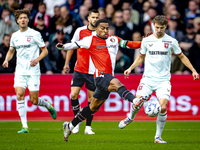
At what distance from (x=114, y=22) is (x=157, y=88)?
19.5 feet

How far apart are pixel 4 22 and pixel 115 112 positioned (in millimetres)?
4759

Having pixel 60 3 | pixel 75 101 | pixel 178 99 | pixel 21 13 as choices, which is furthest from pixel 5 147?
pixel 60 3

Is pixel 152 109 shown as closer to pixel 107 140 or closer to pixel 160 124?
pixel 160 124

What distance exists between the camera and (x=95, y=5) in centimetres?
1343

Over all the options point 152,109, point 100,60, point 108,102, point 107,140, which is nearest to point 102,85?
point 100,60

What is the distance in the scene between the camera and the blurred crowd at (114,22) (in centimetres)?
1214

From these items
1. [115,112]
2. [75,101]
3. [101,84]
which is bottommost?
[115,112]

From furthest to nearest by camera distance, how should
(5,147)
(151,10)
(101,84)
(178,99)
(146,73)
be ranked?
(151,10)
(178,99)
(146,73)
(101,84)
(5,147)

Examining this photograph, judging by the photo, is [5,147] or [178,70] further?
[178,70]

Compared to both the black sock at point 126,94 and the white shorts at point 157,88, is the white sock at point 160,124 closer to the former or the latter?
the white shorts at point 157,88

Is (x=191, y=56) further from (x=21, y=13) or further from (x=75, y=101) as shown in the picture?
(x=21, y=13)

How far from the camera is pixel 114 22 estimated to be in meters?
12.7

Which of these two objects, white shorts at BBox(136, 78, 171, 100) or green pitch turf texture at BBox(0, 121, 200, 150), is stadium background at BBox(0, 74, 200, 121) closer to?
green pitch turf texture at BBox(0, 121, 200, 150)

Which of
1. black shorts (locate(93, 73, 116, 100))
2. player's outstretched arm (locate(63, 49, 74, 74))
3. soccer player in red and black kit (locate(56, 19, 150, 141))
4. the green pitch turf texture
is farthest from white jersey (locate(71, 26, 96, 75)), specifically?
black shorts (locate(93, 73, 116, 100))
